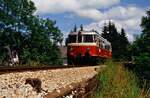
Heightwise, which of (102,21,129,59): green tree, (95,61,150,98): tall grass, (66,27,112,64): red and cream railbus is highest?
(102,21,129,59): green tree

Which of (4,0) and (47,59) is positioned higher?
(4,0)

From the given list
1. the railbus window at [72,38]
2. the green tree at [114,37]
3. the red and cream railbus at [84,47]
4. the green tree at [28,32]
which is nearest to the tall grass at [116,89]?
the red and cream railbus at [84,47]

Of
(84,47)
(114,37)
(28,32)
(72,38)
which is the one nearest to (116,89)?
(84,47)

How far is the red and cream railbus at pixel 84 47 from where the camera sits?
35156 mm

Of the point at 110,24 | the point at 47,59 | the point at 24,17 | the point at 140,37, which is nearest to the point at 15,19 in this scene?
the point at 24,17

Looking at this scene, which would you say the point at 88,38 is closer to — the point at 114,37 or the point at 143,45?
the point at 143,45

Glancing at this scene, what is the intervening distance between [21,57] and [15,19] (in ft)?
23.4

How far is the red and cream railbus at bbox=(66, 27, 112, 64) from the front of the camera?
35156mm

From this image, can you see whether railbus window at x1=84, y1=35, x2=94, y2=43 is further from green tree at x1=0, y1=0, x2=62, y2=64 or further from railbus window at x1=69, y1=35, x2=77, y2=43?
green tree at x1=0, y1=0, x2=62, y2=64

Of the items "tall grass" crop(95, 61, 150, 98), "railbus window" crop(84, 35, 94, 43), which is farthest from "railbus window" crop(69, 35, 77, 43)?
"tall grass" crop(95, 61, 150, 98)

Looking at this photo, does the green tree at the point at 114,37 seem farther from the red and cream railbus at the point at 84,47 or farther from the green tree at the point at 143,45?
the red and cream railbus at the point at 84,47

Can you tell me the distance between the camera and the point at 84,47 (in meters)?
36.0

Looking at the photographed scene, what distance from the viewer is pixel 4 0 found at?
2467 inches

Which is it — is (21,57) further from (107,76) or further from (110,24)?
(110,24)
